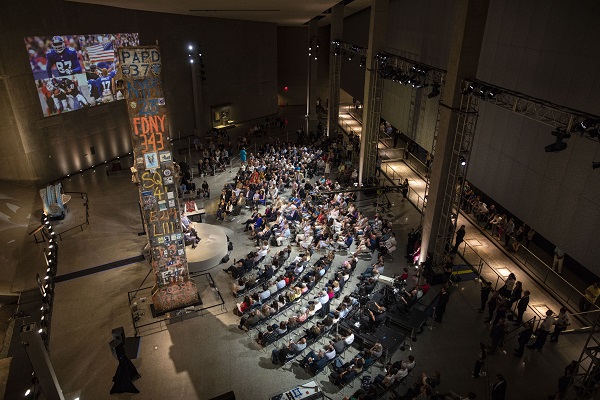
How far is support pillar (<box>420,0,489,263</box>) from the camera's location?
41.7ft

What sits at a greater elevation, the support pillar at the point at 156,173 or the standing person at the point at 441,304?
the support pillar at the point at 156,173

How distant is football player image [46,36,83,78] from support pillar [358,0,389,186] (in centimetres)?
1493

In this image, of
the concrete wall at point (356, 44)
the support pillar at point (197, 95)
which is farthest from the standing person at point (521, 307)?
the support pillar at point (197, 95)

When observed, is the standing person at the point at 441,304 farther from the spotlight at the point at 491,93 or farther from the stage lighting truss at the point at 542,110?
the spotlight at the point at 491,93

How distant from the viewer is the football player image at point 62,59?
67.0 feet

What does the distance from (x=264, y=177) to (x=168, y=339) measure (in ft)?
37.1

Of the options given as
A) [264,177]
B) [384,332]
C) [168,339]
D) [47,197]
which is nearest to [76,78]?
[47,197]

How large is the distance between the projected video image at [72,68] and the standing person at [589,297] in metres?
19.8

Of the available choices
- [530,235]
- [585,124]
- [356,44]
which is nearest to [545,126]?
[530,235]

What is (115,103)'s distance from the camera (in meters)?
25.0

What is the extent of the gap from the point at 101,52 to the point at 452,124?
61.9 ft

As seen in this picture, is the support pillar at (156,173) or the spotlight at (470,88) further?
the spotlight at (470,88)

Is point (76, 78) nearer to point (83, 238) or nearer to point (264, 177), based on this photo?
point (83, 238)

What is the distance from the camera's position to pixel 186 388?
10.8 metres
